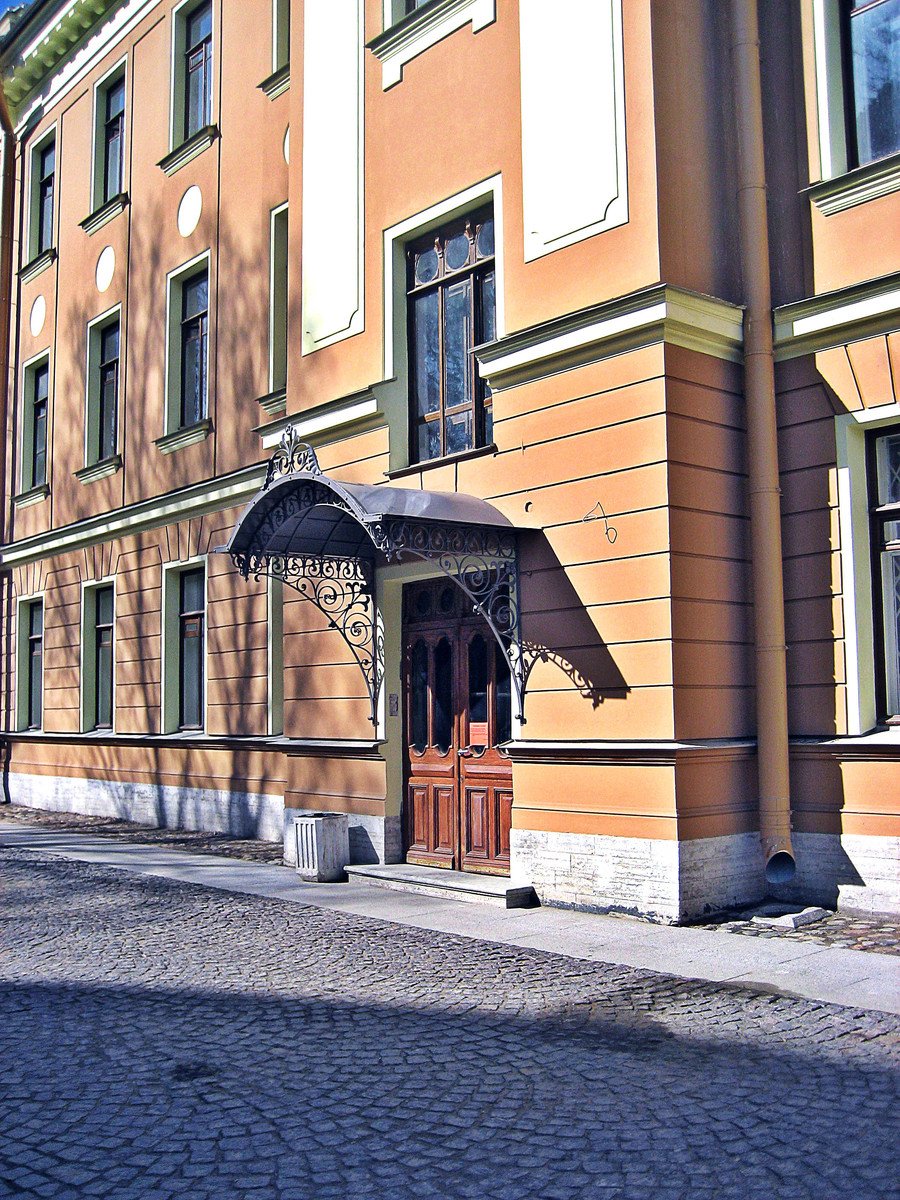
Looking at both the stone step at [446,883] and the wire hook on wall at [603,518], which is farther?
the stone step at [446,883]

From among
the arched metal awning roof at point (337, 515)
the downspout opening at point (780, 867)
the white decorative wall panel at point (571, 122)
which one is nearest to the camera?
the downspout opening at point (780, 867)

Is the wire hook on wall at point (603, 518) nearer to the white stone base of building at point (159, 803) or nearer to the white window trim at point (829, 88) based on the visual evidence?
the white window trim at point (829, 88)

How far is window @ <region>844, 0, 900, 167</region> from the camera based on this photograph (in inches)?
359

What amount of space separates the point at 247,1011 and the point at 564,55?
773cm

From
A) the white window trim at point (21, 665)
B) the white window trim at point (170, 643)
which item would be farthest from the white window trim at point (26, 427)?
the white window trim at point (170, 643)

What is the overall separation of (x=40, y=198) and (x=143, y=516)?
26.9ft

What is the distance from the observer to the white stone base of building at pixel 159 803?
1474 centimetres

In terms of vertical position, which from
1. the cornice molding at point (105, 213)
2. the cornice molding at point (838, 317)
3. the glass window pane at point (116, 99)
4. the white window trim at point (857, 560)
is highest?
the glass window pane at point (116, 99)

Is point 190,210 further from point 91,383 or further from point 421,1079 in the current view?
point 421,1079

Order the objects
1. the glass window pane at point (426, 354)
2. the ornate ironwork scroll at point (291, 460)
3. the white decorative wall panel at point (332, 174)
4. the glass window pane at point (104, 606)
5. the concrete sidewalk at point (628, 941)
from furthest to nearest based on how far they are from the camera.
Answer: the glass window pane at point (104, 606), the white decorative wall panel at point (332, 174), the glass window pane at point (426, 354), the ornate ironwork scroll at point (291, 460), the concrete sidewalk at point (628, 941)

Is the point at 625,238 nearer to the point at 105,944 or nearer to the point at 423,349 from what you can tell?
the point at 423,349

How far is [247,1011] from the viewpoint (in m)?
6.70

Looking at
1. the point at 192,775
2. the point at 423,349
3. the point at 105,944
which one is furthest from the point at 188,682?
the point at 105,944

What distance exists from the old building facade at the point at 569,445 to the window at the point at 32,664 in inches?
267
